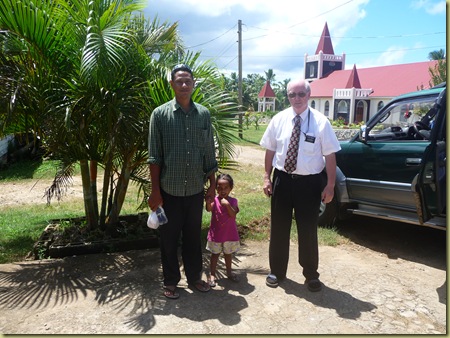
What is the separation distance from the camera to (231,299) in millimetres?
3311

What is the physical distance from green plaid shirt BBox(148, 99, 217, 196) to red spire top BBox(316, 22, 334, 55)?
193ft

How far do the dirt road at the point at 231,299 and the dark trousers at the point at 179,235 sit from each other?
0.19 m

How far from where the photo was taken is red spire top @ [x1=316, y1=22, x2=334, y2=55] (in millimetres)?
58438

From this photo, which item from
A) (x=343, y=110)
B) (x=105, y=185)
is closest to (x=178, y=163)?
(x=105, y=185)

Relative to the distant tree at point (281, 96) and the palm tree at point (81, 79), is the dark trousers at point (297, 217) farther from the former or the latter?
the distant tree at point (281, 96)

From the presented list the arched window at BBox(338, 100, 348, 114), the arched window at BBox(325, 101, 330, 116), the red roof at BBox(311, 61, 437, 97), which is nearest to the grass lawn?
the red roof at BBox(311, 61, 437, 97)

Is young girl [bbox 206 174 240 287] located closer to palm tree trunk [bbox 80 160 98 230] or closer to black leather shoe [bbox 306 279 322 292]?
black leather shoe [bbox 306 279 322 292]

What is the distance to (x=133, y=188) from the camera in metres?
8.65

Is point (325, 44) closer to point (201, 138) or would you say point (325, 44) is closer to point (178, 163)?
point (201, 138)

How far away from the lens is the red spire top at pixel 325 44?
5844 centimetres

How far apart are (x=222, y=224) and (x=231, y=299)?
631 mm

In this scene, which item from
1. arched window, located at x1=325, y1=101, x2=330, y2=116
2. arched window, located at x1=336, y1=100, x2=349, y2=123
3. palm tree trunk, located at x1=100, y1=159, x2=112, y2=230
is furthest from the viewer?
arched window, located at x1=325, y1=101, x2=330, y2=116

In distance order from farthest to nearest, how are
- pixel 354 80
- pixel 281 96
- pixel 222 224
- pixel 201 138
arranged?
1. pixel 281 96
2. pixel 354 80
3. pixel 222 224
4. pixel 201 138

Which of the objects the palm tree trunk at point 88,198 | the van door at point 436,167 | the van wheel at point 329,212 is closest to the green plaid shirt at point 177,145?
the palm tree trunk at point 88,198
